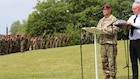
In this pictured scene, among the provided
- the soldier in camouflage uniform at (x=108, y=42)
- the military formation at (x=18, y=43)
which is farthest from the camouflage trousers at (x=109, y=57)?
the military formation at (x=18, y=43)

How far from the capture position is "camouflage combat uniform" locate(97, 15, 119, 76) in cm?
831

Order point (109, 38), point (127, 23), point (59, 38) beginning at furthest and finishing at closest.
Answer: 1. point (59, 38)
2. point (109, 38)
3. point (127, 23)

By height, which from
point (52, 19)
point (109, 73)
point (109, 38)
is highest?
point (52, 19)

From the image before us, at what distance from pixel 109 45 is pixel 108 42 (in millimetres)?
73

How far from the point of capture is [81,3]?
58.8 m

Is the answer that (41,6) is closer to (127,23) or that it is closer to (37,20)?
(37,20)

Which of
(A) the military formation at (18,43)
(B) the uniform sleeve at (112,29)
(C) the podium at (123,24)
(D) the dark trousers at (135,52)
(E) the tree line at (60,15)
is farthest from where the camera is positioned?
(E) the tree line at (60,15)

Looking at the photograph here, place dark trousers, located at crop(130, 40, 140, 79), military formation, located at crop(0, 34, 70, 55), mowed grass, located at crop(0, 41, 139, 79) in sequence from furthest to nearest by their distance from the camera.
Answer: military formation, located at crop(0, 34, 70, 55), mowed grass, located at crop(0, 41, 139, 79), dark trousers, located at crop(130, 40, 140, 79)

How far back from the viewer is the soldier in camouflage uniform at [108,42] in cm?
827

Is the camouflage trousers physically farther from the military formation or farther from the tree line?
the tree line

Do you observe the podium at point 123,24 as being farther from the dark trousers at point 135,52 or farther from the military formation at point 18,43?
the military formation at point 18,43

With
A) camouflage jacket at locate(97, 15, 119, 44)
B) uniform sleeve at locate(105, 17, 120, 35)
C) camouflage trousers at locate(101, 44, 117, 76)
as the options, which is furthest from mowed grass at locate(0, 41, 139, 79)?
uniform sleeve at locate(105, 17, 120, 35)

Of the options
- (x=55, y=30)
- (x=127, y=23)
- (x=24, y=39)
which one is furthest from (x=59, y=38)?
(x=127, y=23)

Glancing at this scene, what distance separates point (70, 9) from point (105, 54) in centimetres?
4928
